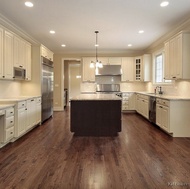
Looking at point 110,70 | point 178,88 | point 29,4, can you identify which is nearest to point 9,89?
point 29,4

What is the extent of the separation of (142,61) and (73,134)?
4.90 meters

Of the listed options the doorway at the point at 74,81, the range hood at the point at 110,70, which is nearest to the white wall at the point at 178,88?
the range hood at the point at 110,70

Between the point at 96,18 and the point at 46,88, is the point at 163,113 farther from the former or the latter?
the point at 46,88

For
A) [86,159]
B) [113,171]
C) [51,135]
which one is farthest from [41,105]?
[113,171]

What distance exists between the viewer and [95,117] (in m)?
4.56

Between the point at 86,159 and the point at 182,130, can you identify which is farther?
the point at 182,130

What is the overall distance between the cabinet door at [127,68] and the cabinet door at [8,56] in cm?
512

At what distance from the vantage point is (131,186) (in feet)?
7.39

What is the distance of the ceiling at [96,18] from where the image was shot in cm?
370

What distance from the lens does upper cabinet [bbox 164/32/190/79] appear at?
14.5 ft

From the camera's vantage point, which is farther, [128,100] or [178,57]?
[128,100]

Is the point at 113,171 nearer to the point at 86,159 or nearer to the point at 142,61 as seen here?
the point at 86,159

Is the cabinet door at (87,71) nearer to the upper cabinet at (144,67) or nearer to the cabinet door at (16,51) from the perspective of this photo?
the upper cabinet at (144,67)

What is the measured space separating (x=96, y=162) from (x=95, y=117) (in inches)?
65.8
